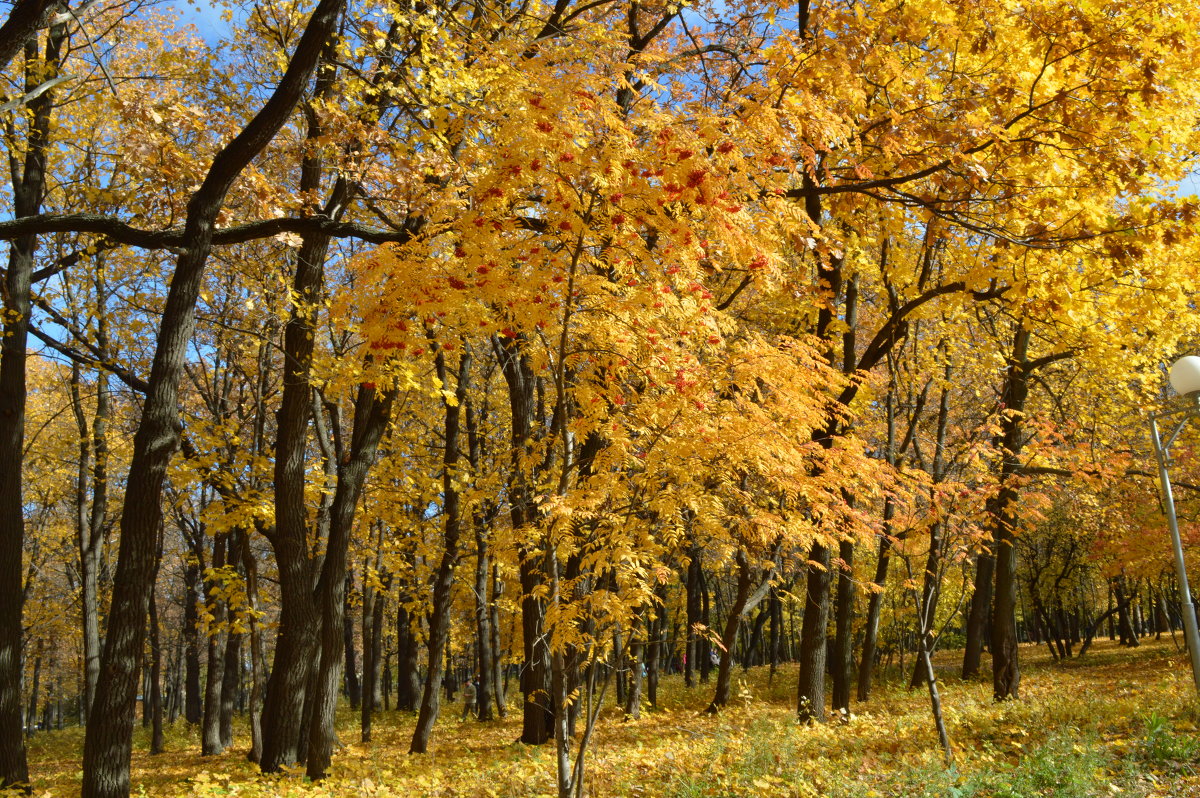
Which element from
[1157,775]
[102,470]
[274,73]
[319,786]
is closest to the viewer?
[1157,775]

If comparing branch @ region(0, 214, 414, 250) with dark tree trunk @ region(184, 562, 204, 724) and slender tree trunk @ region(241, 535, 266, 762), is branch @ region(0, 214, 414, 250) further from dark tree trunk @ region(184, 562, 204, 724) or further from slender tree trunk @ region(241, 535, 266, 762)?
dark tree trunk @ region(184, 562, 204, 724)

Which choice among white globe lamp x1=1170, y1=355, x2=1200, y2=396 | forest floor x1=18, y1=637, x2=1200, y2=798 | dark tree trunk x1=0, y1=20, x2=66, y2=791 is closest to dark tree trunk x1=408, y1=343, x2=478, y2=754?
forest floor x1=18, y1=637, x2=1200, y2=798

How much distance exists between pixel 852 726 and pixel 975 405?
34.4ft

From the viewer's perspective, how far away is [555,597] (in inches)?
211

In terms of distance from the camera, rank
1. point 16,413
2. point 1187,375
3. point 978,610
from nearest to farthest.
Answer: point 1187,375 → point 16,413 → point 978,610

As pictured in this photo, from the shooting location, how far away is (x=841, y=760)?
286 inches

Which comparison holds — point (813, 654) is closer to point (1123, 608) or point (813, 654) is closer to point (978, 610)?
point (978, 610)

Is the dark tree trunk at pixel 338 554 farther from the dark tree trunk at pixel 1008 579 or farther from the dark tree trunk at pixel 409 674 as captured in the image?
the dark tree trunk at pixel 409 674

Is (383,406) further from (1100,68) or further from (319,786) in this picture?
(1100,68)

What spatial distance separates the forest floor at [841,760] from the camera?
5906mm

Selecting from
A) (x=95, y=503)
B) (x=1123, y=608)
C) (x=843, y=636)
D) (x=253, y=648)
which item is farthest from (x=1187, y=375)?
(x=1123, y=608)

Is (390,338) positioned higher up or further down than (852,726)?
higher up

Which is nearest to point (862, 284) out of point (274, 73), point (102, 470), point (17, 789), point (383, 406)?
point (383, 406)

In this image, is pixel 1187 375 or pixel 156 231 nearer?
pixel 156 231
